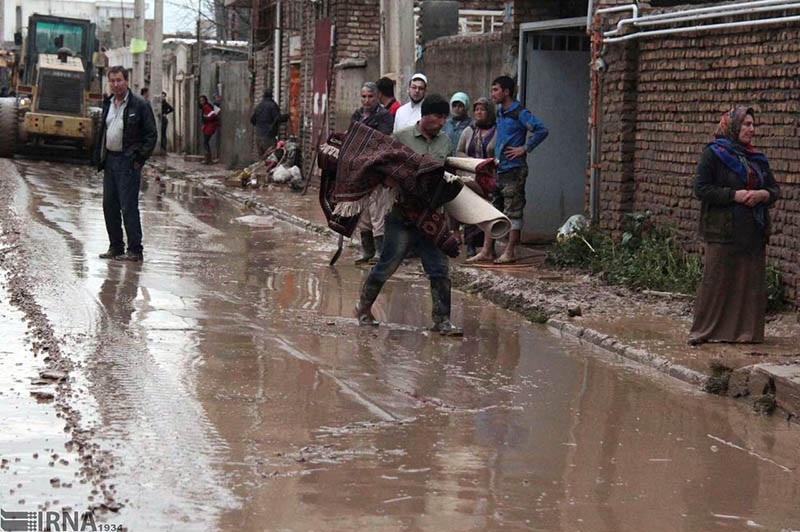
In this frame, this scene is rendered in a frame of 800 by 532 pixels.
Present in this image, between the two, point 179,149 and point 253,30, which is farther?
point 179,149

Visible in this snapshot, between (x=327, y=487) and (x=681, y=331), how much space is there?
471 centimetres

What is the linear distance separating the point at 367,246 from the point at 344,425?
680 centimetres

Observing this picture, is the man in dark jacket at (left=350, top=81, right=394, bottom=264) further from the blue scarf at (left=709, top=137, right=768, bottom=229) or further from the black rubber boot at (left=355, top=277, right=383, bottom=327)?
the blue scarf at (left=709, top=137, right=768, bottom=229)

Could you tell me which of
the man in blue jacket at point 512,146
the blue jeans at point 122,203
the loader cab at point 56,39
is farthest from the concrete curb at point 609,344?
the loader cab at point 56,39

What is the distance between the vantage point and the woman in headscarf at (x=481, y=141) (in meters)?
13.4

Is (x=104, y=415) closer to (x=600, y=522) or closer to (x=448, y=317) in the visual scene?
(x=600, y=522)

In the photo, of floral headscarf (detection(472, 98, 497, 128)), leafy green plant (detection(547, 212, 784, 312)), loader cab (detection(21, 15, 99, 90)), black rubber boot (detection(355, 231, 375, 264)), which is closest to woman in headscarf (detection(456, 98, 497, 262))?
floral headscarf (detection(472, 98, 497, 128))

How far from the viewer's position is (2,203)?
60.0 ft

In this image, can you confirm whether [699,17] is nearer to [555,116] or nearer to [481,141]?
[481,141]

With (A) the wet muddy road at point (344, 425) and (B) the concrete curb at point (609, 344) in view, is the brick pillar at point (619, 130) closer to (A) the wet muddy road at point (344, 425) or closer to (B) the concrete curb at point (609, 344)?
(B) the concrete curb at point (609, 344)

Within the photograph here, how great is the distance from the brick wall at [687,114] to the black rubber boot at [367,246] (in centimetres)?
238

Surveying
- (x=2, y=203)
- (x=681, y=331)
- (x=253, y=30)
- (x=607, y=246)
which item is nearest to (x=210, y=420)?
(x=681, y=331)

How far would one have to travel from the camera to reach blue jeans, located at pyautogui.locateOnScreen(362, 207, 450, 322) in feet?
31.4

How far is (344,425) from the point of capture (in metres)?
6.67
